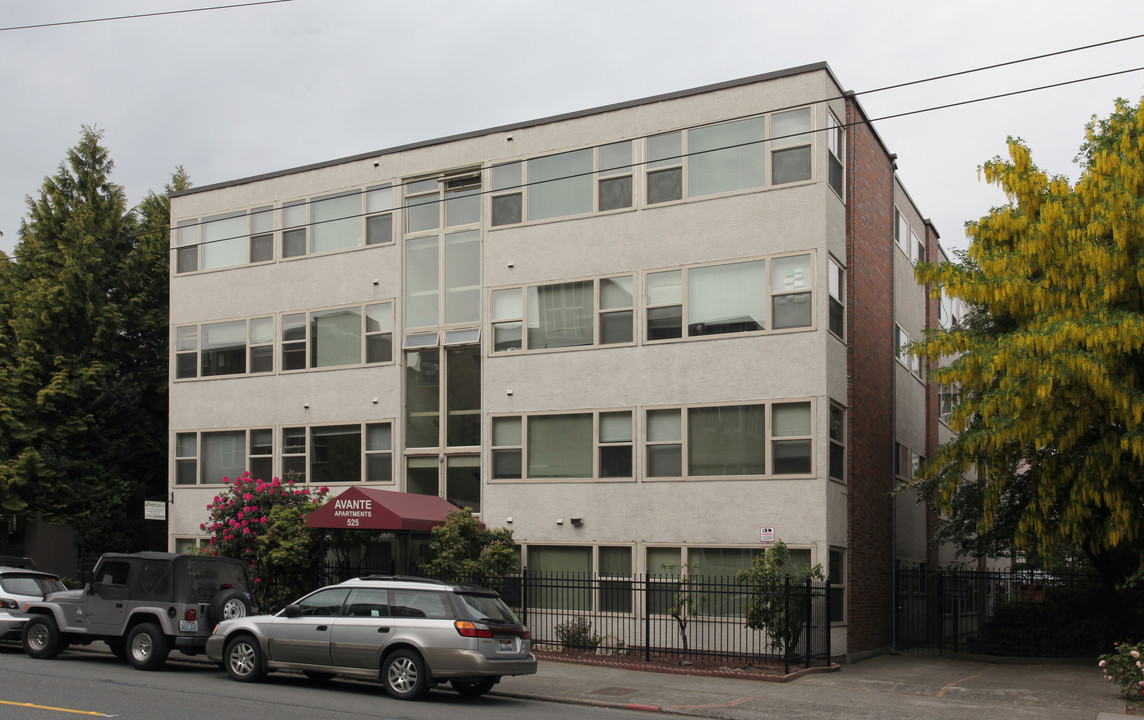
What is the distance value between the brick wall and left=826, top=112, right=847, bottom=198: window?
0.35m

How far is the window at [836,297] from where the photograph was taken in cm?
2053

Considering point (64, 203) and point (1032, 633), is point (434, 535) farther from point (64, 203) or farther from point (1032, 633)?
point (64, 203)

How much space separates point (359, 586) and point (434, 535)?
19.4 ft

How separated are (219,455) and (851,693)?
16710mm

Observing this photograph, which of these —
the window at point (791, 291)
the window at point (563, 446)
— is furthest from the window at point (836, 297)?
the window at point (563, 446)

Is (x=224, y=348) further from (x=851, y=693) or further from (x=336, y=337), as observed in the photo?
(x=851, y=693)

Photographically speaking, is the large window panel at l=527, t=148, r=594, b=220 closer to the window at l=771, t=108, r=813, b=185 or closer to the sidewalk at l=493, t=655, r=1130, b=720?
the window at l=771, t=108, r=813, b=185

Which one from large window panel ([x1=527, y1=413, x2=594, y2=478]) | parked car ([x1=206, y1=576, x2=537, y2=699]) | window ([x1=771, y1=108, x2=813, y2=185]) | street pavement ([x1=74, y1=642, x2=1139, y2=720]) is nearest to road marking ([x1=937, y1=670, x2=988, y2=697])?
street pavement ([x1=74, y1=642, x2=1139, y2=720])

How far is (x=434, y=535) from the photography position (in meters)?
20.9

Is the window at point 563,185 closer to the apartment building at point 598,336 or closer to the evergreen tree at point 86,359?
the apartment building at point 598,336

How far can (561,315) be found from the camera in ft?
74.1

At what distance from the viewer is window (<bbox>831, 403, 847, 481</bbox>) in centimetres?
2053

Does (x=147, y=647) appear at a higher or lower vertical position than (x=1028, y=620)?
higher

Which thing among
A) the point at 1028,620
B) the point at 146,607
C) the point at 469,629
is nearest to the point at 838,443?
the point at 1028,620
